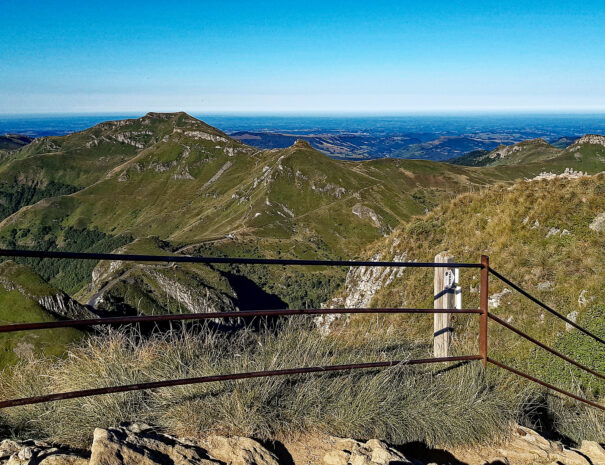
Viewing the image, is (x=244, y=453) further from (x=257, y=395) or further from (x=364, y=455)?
(x=364, y=455)

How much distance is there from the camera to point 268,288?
11619 cm

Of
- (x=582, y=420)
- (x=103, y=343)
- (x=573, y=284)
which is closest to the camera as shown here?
(x=103, y=343)

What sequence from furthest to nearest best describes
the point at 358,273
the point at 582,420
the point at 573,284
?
the point at 358,273 → the point at 573,284 → the point at 582,420

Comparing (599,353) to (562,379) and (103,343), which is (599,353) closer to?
(562,379)

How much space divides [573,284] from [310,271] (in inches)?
4296

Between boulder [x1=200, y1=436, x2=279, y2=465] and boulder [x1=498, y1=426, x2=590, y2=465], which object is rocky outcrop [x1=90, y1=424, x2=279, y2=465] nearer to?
boulder [x1=200, y1=436, x2=279, y2=465]

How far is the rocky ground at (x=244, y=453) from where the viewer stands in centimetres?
360

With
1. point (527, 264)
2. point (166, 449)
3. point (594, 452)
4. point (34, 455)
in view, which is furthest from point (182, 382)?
point (527, 264)

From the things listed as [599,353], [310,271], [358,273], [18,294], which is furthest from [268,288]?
[599,353]

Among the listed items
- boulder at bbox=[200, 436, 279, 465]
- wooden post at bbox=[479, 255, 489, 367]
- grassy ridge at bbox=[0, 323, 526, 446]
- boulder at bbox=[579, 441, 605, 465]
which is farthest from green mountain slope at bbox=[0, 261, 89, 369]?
boulder at bbox=[579, 441, 605, 465]

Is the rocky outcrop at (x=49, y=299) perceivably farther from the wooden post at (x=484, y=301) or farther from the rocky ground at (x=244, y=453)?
the wooden post at (x=484, y=301)

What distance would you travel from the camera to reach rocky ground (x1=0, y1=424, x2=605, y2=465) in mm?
3604

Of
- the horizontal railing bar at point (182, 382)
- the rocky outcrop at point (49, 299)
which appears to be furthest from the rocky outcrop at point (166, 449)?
the rocky outcrop at point (49, 299)

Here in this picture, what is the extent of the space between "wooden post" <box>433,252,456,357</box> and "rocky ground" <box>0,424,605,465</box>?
167cm
